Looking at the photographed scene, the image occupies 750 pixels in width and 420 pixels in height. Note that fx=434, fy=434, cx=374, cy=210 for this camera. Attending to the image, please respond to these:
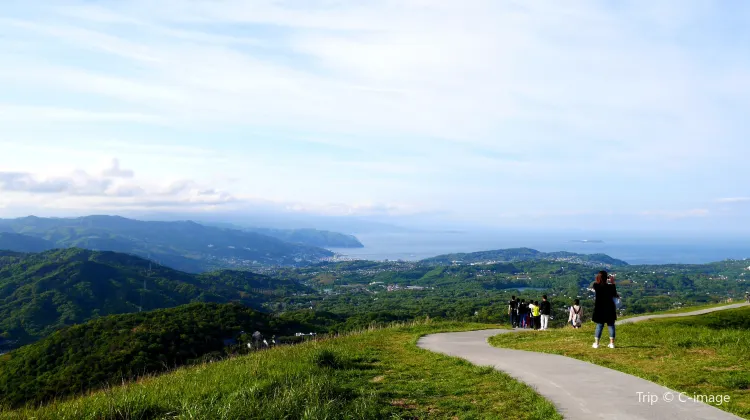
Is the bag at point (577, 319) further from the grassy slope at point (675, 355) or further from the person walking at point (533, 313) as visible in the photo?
the grassy slope at point (675, 355)

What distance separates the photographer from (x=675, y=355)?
1134cm

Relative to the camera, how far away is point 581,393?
27.6 ft

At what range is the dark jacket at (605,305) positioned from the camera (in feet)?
42.8

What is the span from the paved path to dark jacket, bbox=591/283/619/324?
925mm

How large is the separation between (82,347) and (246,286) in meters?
132

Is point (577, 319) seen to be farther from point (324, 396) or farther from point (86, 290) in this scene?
point (86, 290)

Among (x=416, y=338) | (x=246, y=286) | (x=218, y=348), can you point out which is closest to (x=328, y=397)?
(x=416, y=338)

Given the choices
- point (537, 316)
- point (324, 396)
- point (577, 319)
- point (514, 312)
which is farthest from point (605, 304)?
point (514, 312)

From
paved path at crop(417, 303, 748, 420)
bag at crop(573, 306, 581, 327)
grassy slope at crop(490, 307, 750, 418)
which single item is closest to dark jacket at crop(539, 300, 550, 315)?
bag at crop(573, 306, 581, 327)

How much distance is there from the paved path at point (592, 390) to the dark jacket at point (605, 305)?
0.93 m

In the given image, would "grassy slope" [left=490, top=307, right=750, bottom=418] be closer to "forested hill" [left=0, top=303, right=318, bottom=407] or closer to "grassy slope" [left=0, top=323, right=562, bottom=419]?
"grassy slope" [left=0, top=323, right=562, bottom=419]

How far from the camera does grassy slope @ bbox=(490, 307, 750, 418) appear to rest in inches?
330

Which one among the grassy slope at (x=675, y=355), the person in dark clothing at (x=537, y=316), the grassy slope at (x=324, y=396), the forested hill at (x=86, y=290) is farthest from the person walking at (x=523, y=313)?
the forested hill at (x=86, y=290)

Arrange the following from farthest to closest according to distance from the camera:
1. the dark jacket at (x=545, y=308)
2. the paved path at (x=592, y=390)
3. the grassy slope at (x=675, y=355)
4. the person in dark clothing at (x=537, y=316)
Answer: the person in dark clothing at (x=537, y=316) < the dark jacket at (x=545, y=308) < the grassy slope at (x=675, y=355) < the paved path at (x=592, y=390)
